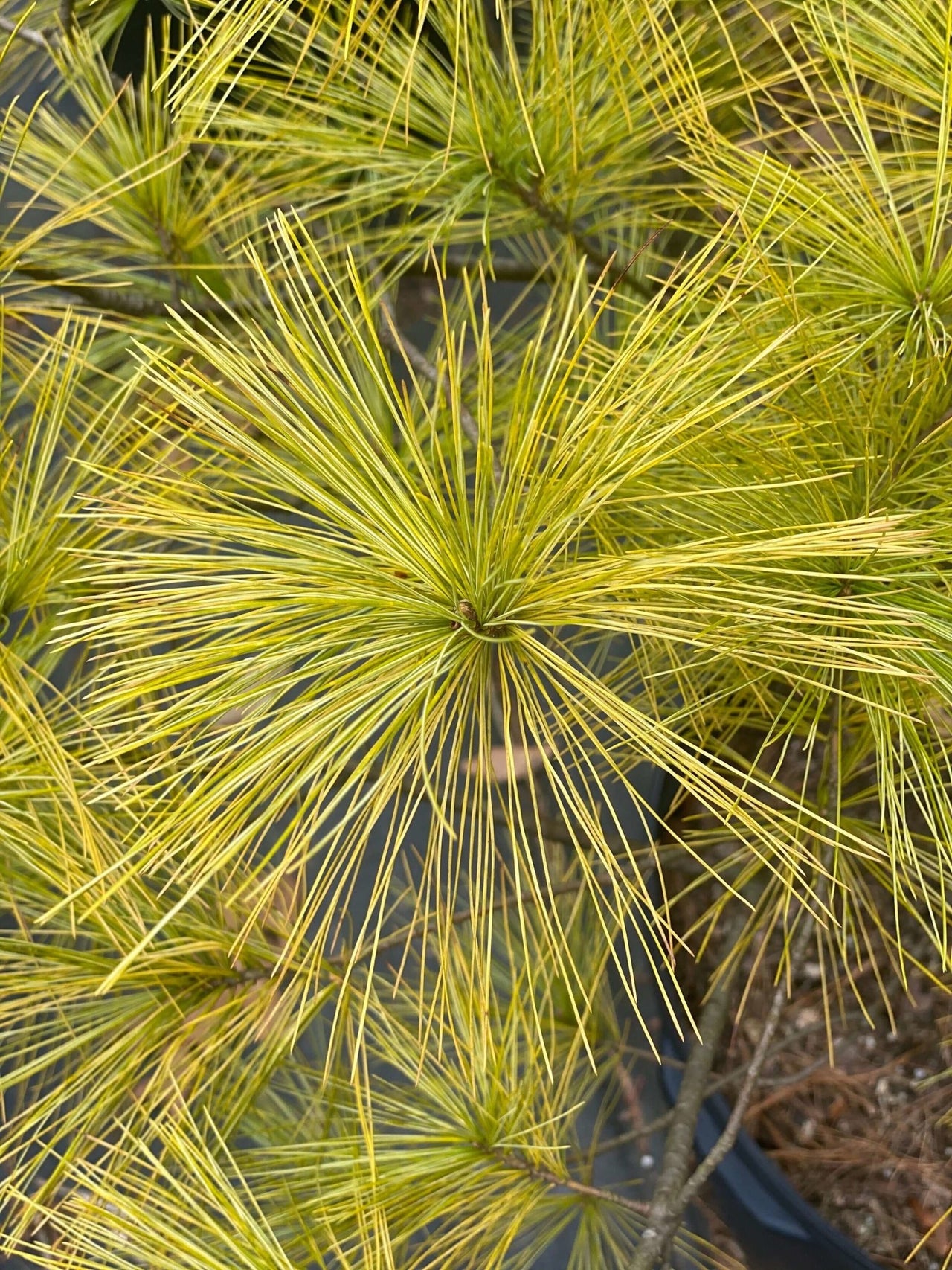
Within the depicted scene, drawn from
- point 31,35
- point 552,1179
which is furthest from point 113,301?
point 552,1179

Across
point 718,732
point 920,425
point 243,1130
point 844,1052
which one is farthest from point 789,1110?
point 920,425

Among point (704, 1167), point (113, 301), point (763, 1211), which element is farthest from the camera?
point (763, 1211)

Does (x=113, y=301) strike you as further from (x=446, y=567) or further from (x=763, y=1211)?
(x=763, y=1211)

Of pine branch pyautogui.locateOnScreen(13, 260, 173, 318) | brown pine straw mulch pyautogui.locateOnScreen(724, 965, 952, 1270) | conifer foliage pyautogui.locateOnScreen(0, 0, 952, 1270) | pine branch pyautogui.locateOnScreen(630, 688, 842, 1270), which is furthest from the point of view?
brown pine straw mulch pyautogui.locateOnScreen(724, 965, 952, 1270)

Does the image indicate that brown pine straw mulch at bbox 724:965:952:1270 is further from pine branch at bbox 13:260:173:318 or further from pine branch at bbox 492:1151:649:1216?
pine branch at bbox 13:260:173:318

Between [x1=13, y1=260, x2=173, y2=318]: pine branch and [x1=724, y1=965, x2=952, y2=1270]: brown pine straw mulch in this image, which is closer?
[x1=13, y1=260, x2=173, y2=318]: pine branch

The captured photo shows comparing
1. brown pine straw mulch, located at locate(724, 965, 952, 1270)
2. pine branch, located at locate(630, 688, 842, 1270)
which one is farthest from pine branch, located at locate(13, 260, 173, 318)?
brown pine straw mulch, located at locate(724, 965, 952, 1270)

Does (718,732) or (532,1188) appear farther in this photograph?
(718,732)

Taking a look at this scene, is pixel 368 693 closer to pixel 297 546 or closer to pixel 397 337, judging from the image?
pixel 297 546

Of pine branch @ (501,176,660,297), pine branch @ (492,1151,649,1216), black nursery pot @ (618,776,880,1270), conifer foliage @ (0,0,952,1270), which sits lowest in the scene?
black nursery pot @ (618,776,880,1270)
